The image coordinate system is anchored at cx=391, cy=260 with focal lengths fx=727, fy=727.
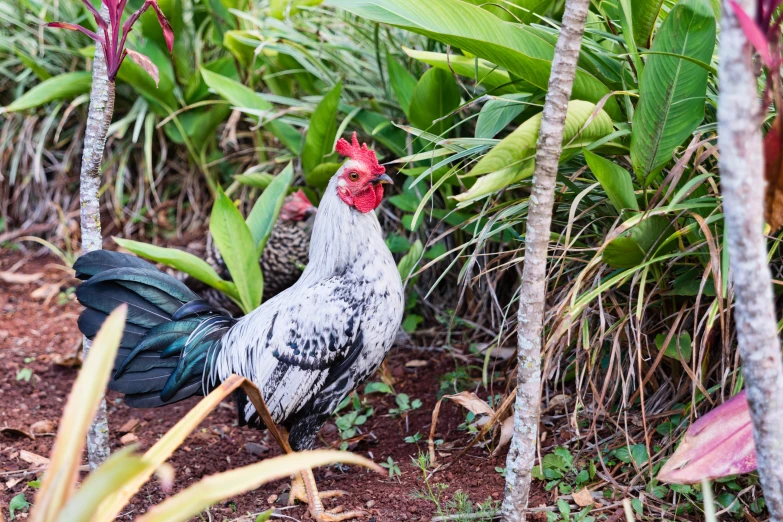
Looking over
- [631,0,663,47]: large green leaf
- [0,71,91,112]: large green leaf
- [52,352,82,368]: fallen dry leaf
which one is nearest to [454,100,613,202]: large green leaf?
[631,0,663,47]: large green leaf

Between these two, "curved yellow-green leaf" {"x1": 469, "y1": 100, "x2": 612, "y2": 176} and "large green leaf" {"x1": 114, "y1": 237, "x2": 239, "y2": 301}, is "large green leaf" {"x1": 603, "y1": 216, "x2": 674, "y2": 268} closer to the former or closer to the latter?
"curved yellow-green leaf" {"x1": 469, "y1": 100, "x2": 612, "y2": 176}

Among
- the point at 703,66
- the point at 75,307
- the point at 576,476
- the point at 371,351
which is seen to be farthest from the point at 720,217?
the point at 75,307

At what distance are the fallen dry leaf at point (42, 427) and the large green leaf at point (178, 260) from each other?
0.77 m

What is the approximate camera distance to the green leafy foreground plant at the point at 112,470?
117cm

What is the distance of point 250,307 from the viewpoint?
2912mm

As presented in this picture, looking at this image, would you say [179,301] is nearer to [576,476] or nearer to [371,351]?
[371,351]

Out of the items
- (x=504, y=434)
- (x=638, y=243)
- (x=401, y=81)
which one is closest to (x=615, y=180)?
(x=638, y=243)

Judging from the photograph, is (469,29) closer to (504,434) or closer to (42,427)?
(504,434)

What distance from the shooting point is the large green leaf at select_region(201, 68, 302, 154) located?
3396mm

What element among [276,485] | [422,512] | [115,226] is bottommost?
[276,485]

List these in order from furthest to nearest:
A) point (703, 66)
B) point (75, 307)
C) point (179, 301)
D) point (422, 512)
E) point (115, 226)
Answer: point (115, 226)
point (75, 307)
point (179, 301)
point (422, 512)
point (703, 66)

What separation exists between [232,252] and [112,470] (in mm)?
1755

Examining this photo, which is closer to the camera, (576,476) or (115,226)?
(576,476)

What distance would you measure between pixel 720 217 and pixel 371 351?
1.12 meters
